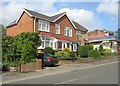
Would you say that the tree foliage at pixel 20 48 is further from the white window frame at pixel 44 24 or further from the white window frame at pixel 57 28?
the white window frame at pixel 57 28

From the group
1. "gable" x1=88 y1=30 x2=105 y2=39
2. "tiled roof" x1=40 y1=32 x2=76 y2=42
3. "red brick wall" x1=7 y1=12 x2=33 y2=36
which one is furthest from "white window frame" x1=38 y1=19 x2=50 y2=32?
"gable" x1=88 y1=30 x2=105 y2=39

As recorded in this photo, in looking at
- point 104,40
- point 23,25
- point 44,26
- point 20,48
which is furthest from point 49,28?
point 104,40

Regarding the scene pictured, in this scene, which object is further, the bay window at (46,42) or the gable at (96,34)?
the gable at (96,34)

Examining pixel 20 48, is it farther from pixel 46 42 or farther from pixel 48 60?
pixel 46 42

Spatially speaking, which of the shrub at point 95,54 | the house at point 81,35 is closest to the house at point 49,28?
the house at point 81,35

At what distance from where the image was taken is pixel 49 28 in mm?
46719

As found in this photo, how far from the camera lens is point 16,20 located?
48188 mm

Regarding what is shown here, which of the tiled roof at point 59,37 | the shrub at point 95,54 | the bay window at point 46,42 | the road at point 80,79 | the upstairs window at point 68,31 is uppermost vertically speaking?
the upstairs window at point 68,31

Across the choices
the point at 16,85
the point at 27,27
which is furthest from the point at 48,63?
the point at 27,27

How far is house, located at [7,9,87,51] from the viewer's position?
44.2 metres

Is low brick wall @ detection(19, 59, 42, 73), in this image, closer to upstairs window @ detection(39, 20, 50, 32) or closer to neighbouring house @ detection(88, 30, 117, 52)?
upstairs window @ detection(39, 20, 50, 32)

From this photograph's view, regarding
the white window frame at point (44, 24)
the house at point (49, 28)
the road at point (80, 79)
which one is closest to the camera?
the road at point (80, 79)

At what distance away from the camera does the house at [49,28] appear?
4418 cm

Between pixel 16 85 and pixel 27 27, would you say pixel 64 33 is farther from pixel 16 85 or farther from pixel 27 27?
pixel 16 85
